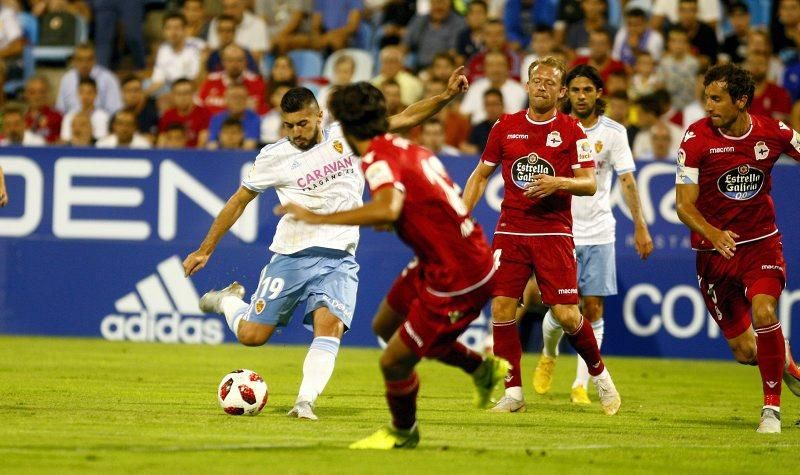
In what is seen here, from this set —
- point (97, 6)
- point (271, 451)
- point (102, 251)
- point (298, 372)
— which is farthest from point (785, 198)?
point (97, 6)

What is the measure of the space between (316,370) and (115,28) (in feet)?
45.5

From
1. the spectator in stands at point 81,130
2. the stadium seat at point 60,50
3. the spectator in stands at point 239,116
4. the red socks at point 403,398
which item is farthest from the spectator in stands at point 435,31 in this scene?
the red socks at point 403,398

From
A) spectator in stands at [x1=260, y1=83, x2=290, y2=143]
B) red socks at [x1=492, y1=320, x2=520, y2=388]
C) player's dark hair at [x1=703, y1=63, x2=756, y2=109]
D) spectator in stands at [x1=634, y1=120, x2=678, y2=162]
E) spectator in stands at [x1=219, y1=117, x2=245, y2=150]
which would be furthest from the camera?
spectator in stands at [x1=260, y1=83, x2=290, y2=143]

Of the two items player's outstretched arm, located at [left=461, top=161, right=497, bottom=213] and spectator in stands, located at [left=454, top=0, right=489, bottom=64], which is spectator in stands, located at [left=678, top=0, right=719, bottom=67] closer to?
spectator in stands, located at [left=454, top=0, right=489, bottom=64]

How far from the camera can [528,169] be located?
1052 centimetres

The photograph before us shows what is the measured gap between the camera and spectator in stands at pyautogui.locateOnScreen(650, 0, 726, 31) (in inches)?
786

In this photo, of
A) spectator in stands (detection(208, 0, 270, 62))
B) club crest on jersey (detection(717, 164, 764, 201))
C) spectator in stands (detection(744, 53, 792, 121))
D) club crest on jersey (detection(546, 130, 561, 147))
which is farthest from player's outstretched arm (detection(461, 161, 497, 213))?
spectator in stands (detection(208, 0, 270, 62))

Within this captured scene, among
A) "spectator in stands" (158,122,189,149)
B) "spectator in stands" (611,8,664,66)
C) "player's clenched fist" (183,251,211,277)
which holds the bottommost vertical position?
"player's clenched fist" (183,251,211,277)

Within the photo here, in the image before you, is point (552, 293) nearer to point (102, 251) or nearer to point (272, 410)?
point (272, 410)

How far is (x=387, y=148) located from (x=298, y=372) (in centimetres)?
632

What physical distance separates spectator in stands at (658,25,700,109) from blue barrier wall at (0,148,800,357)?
10.5 feet

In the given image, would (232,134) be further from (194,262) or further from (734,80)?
(734,80)

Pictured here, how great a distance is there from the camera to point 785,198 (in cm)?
A: 1558

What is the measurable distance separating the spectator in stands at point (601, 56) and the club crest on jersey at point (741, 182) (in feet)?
28.2
